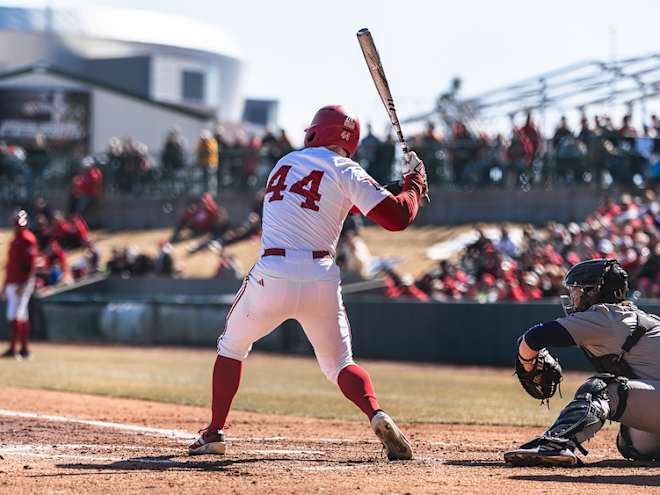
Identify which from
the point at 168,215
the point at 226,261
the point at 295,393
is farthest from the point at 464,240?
the point at 295,393

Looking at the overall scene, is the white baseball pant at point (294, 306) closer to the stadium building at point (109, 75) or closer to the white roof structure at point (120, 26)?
the stadium building at point (109, 75)

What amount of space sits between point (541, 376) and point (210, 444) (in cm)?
190

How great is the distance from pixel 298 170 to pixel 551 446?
2.04 m

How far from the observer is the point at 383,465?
277 inches

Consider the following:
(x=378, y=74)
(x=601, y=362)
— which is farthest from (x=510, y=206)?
(x=601, y=362)

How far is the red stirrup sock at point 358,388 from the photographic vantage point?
7250 mm

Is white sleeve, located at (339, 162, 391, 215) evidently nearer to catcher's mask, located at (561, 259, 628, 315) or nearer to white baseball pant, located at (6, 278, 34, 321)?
catcher's mask, located at (561, 259, 628, 315)

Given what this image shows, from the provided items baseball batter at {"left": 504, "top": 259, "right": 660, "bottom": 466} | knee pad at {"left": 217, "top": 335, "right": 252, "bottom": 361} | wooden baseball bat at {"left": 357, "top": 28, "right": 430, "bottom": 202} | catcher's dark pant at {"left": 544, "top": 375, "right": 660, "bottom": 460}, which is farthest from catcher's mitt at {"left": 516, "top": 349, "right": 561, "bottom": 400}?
knee pad at {"left": 217, "top": 335, "right": 252, "bottom": 361}

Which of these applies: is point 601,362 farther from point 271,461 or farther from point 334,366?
point 271,461

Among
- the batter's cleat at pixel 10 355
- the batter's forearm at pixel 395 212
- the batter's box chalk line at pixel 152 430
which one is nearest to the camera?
the batter's forearm at pixel 395 212

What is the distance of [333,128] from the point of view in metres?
7.38

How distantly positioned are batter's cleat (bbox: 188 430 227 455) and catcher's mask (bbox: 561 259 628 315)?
2.13m

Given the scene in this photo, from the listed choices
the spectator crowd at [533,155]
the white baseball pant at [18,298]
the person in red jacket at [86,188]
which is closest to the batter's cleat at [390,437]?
the white baseball pant at [18,298]

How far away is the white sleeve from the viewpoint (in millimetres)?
7109
